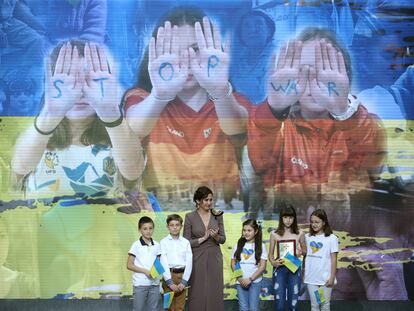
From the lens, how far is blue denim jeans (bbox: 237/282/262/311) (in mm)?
6238

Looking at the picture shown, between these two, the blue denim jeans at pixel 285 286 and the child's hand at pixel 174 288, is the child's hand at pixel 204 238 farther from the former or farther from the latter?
the blue denim jeans at pixel 285 286

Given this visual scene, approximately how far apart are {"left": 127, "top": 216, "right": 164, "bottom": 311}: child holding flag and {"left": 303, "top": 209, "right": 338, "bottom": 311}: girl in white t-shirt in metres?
1.31

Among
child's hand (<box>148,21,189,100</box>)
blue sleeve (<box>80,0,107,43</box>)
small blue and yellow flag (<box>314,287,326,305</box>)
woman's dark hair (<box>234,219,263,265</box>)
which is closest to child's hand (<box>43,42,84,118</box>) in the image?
blue sleeve (<box>80,0,107,43</box>)

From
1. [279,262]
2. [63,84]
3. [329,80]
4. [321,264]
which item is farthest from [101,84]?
[321,264]

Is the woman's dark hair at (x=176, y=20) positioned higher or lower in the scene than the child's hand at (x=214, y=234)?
higher

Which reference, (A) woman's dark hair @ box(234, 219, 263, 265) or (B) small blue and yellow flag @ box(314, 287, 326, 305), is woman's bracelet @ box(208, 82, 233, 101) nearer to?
(A) woman's dark hair @ box(234, 219, 263, 265)

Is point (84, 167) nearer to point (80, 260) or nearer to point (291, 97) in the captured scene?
point (80, 260)

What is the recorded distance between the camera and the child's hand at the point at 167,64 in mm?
7188

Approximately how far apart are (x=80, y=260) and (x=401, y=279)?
312 cm

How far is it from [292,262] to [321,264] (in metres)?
0.25

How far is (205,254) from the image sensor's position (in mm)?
6148

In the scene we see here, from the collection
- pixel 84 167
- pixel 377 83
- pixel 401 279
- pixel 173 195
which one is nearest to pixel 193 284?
pixel 173 195

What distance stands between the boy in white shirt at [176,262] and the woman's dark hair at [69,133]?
1522 millimetres

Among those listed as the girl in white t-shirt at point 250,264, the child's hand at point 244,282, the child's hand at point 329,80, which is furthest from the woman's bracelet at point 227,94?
the child's hand at point 244,282
